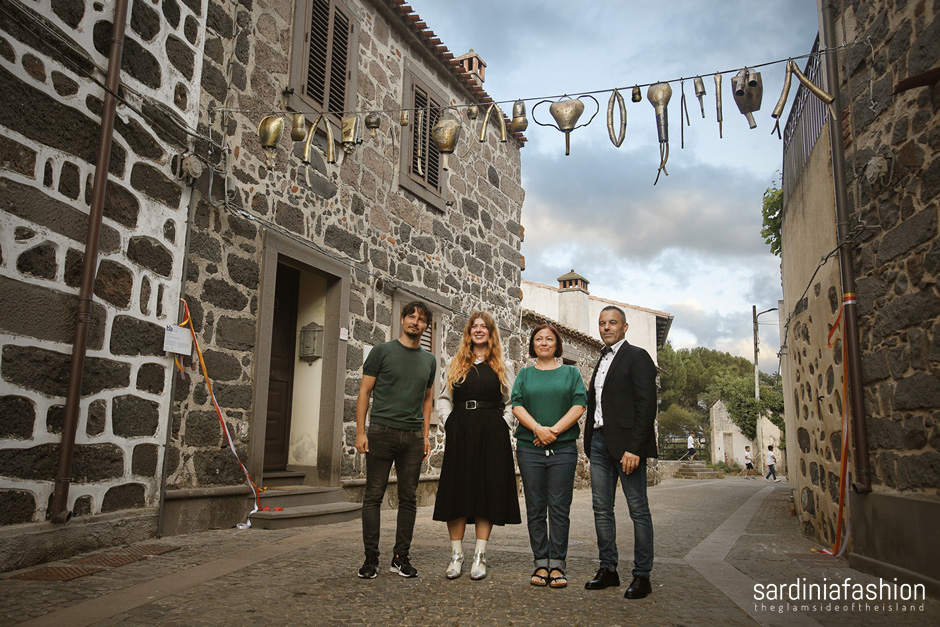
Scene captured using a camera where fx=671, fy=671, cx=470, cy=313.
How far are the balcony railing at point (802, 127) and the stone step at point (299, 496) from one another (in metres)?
5.69

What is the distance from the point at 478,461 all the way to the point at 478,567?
59 centimetres

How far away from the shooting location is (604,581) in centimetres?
363

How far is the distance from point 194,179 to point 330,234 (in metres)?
2.11

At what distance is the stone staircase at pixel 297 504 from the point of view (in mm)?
5836

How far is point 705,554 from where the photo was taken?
5.02 meters

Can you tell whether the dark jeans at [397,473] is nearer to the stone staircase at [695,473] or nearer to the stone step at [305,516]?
the stone step at [305,516]

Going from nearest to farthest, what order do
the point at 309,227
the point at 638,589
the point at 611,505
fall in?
the point at 638,589, the point at 611,505, the point at 309,227

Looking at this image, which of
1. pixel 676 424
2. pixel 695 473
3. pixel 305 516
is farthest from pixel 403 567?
pixel 676 424

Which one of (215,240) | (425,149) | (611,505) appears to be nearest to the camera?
(611,505)

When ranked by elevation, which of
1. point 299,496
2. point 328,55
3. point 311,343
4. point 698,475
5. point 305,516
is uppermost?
point 328,55

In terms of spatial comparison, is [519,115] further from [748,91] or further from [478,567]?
[478,567]

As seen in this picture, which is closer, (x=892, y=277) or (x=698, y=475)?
(x=892, y=277)

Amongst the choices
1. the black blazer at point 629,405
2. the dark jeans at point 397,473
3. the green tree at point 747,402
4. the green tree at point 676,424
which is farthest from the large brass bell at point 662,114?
the green tree at point 676,424

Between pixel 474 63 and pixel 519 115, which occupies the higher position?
pixel 474 63
